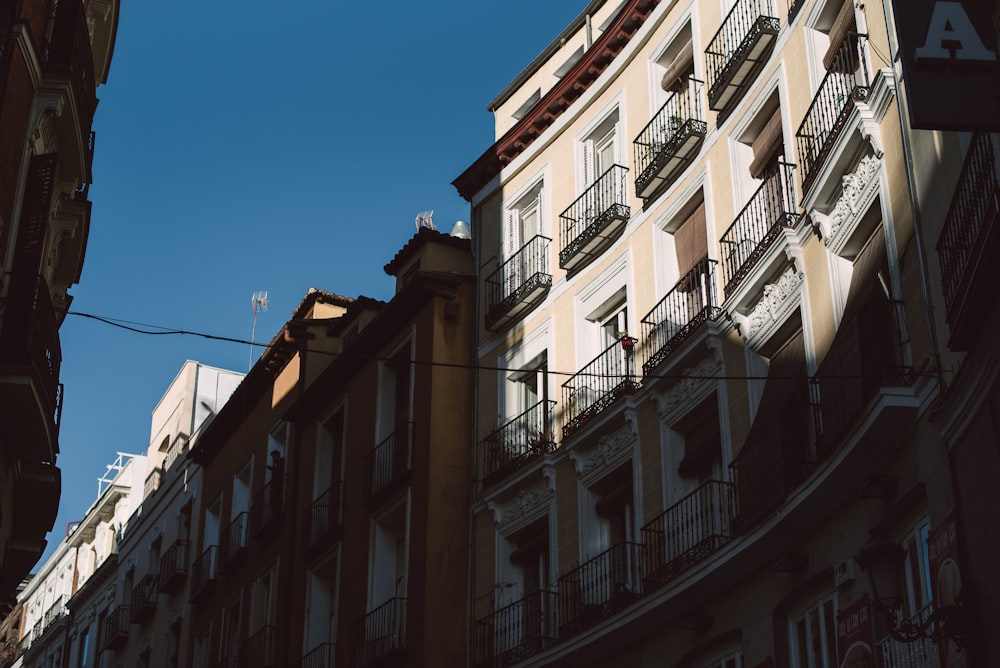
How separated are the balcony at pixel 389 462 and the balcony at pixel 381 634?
2.28 metres

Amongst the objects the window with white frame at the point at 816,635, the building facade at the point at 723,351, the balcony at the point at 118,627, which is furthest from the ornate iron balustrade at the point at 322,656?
the balcony at the point at 118,627

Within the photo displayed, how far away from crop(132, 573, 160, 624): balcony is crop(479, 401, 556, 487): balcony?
1733 cm

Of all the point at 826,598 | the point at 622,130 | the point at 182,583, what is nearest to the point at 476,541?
the point at 622,130

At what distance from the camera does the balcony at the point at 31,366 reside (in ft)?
56.1

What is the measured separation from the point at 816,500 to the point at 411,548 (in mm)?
10568

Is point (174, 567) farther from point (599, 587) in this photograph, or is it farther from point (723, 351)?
point (723, 351)

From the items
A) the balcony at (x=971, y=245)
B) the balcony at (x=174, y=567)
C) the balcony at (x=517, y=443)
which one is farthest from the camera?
the balcony at (x=174, y=567)

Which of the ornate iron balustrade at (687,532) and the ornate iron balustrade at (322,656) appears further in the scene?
the ornate iron balustrade at (322,656)

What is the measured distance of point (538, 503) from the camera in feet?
75.6

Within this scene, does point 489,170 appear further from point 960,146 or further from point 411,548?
point 960,146

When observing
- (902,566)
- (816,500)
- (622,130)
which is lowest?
(902,566)

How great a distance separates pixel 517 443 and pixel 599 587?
4.24 meters

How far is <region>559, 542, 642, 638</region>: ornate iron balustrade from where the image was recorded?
1974cm

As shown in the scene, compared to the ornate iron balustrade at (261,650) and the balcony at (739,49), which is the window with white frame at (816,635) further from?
the ornate iron balustrade at (261,650)
